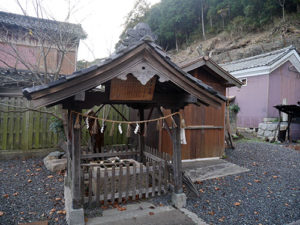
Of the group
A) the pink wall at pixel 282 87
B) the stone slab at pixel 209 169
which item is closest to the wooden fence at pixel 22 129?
the stone slab at pixel 209 169

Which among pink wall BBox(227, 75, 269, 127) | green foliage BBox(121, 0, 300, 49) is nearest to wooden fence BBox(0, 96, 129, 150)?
A: pink wall BBox(227, 75, 269, 127)

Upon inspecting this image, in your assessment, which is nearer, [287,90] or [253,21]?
[287,90]

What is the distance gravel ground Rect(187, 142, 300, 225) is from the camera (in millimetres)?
4438

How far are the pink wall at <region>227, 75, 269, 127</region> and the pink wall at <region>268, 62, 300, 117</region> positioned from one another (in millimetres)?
426

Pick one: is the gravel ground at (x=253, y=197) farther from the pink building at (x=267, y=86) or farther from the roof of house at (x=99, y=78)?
the pink building at (x=267, y=86)

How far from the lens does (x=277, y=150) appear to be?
1090 cm

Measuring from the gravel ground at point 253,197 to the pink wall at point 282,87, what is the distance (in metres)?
9.24

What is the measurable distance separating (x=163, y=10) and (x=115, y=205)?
35603 millimetres

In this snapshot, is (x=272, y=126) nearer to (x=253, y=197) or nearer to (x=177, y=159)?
(x=253, y=197)

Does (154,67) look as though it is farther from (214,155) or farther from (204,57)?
(214,155)

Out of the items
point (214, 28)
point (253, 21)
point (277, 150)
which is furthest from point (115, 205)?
point (214, 28)

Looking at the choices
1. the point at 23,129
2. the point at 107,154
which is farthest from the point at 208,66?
the point at 23,129

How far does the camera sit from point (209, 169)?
7418mm

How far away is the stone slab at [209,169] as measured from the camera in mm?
6789
